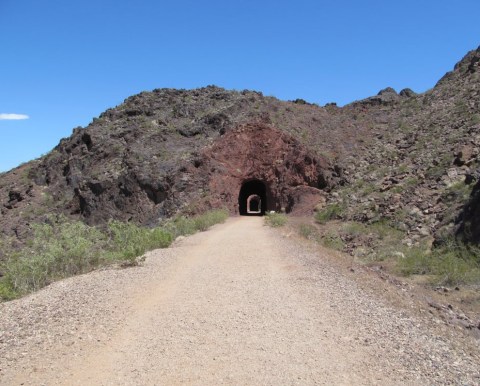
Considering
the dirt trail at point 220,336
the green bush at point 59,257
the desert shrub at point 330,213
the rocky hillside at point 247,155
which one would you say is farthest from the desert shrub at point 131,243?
the desert shrub at point 330,213

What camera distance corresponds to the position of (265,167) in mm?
31719

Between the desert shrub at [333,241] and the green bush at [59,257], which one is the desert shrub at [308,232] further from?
the green bush at [59,257]

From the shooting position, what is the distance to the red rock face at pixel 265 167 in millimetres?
29844

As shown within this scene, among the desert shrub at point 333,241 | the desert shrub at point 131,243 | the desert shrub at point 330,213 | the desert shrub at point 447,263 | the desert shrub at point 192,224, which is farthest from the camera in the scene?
the desert shrub at point 330,213

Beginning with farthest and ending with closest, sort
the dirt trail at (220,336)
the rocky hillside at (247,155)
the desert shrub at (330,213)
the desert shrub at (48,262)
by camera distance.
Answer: the rocky hillside at (247,155), the desert shrub at (330,213), the desert shrub at (48,262), the dirt trail at (220,336)

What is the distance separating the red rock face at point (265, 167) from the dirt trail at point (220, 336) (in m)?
19.6

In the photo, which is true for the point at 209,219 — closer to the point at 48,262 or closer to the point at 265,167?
the point at 265,167

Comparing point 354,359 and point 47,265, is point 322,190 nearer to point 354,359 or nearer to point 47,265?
point 47,265

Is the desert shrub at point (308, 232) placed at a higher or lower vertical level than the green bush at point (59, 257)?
lower

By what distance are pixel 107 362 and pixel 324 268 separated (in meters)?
6.84

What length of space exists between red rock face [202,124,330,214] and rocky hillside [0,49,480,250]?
0.24 feet

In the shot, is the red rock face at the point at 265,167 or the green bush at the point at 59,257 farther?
the red rock face at the point at 265,167

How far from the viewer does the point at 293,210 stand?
28.8m

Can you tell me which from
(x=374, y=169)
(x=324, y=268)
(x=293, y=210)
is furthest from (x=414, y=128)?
(x=324, y=268)
